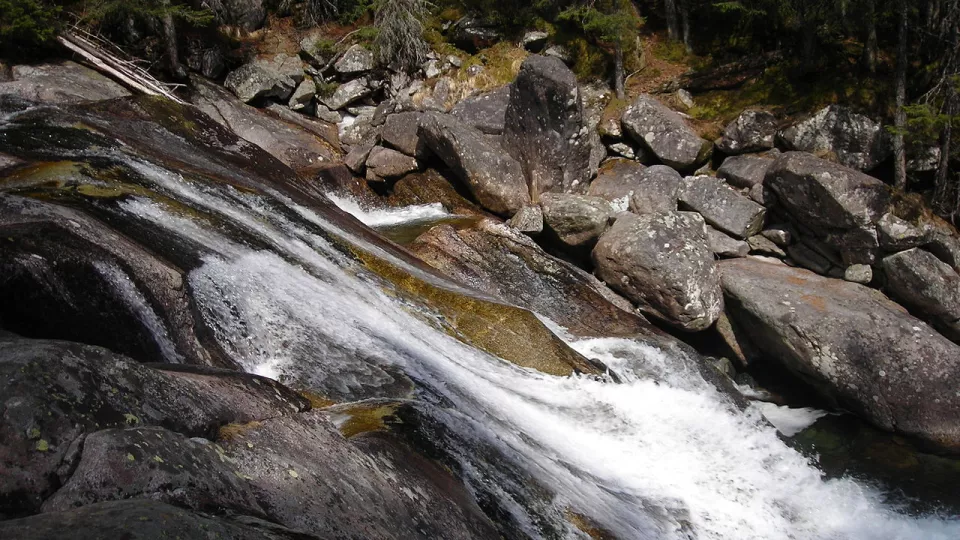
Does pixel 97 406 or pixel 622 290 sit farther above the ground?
pixel 97 406

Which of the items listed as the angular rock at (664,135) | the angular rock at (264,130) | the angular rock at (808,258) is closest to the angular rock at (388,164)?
the angular rock at (264,130)

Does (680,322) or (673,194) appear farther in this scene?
(673,194)

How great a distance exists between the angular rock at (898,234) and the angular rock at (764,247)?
178cm

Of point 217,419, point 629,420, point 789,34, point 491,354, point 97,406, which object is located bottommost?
point 629,420

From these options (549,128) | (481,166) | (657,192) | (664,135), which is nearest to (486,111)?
(549,128)

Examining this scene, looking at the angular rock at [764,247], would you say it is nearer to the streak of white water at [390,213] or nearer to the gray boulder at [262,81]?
the streak of white water at [390,213]

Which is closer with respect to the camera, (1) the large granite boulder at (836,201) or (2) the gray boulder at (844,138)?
(1) the large granite boulder at (836,201)

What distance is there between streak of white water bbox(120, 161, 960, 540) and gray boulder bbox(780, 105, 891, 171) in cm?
692

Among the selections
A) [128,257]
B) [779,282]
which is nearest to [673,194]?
[779,282]

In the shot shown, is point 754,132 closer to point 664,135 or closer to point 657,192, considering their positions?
point 664,135

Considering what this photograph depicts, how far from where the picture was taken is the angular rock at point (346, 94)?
61.4 feet

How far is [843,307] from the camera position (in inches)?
420

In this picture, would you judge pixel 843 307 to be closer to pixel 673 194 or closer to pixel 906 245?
pixel 906 245

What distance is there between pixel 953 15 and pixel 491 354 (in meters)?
11.6
